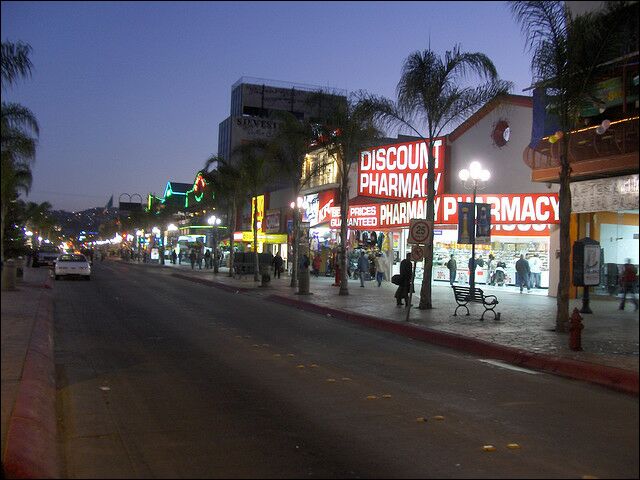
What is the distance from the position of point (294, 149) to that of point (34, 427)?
77.5ft

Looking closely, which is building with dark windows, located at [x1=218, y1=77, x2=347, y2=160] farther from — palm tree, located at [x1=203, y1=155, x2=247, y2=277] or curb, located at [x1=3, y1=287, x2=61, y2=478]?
curb, located at [x1=3, y1=287, x2=61, y2=478]

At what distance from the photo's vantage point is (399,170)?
34.2 m

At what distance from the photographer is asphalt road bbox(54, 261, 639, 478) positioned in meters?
5.64

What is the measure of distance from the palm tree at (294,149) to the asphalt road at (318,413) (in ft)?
51.0

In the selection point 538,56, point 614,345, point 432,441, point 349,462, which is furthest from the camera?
point 538,56

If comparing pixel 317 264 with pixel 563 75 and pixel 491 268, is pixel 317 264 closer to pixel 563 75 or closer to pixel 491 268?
pixel 491 268

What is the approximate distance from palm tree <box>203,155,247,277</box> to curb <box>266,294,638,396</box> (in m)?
21.3

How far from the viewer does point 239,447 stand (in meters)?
6.16

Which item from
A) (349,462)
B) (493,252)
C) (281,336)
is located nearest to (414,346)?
(281,336)

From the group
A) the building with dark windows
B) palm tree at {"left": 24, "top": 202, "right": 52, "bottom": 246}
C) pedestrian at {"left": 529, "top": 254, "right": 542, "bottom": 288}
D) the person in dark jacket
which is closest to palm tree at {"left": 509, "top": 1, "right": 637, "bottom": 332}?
the person in dark jacket

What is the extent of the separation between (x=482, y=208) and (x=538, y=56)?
8228 millimetres

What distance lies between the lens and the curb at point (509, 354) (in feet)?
31.0

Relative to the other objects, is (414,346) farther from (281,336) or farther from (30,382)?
(30,382)

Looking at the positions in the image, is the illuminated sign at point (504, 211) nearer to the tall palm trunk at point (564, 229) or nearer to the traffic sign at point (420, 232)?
the traffic sign at point (420, 232)
